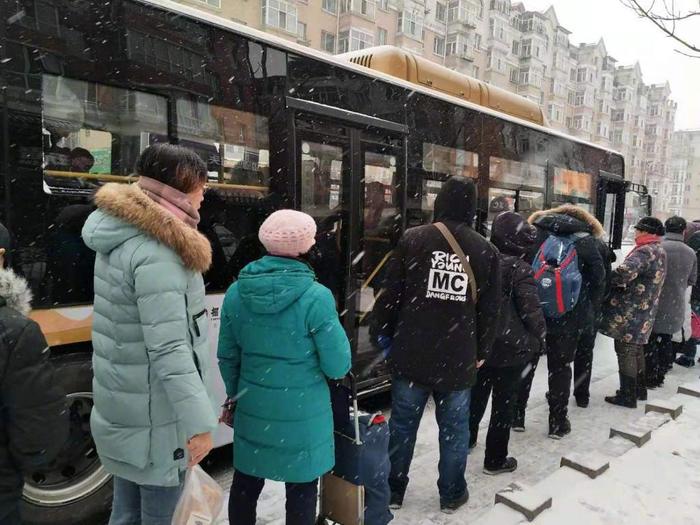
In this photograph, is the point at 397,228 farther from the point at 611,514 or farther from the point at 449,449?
the point at 611,514

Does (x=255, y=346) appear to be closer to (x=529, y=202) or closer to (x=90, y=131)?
(x=90, y=131)

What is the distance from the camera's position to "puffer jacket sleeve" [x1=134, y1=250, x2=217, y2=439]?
79.4 inches

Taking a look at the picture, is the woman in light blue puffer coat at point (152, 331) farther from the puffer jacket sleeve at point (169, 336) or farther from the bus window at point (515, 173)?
the bus window at point (515, 173)

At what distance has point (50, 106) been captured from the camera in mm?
3012

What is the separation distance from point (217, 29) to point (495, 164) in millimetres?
4055

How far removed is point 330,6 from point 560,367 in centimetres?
3580

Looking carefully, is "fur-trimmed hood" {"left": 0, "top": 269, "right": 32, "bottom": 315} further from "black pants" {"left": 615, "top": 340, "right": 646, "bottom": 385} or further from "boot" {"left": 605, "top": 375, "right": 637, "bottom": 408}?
"boot" {"left": 605, "top": 375, "right": 637, "bottom": 408}

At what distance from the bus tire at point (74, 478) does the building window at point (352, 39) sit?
118 ft

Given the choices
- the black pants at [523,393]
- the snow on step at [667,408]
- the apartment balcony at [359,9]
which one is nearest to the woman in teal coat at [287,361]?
the black pants at [523,393]

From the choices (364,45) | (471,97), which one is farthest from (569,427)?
(364,45)

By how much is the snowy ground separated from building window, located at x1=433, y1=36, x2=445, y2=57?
1675 inches

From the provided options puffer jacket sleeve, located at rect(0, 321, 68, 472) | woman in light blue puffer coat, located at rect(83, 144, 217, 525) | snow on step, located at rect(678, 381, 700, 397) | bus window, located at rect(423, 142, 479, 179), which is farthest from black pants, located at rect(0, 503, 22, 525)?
snow on step, located at rect(678, 381, 700, 397)

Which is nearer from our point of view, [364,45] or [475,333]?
[475,333]

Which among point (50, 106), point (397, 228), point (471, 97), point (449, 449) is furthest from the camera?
point (471, 97)
